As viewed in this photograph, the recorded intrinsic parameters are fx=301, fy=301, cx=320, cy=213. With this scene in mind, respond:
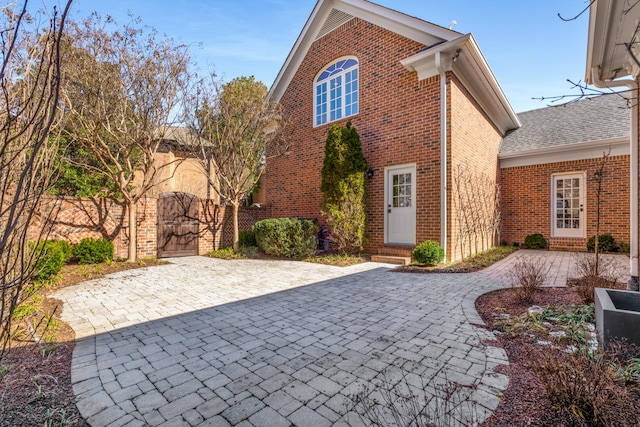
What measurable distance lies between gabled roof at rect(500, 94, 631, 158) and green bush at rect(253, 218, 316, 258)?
7.97 m

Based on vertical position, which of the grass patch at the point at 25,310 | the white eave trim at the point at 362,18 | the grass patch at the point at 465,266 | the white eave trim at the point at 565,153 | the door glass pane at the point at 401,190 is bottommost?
the grass patch at the point at 465,266

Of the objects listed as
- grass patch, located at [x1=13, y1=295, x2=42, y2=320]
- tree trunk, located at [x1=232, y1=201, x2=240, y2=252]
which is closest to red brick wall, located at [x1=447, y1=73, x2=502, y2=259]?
tree trunk, located at [x1=232, y1=201, x2=240, y2=252]

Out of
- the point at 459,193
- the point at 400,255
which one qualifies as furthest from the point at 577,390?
the point at 459,193

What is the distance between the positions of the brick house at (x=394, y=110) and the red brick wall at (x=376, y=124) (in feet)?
0.09

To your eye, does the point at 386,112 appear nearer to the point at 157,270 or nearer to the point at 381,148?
the point at 381,148

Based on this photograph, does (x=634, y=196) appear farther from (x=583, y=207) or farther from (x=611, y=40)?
(x=583, y=207)

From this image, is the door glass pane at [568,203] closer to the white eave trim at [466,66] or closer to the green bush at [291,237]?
the white eave trim at [466,66]

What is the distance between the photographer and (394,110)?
816cm

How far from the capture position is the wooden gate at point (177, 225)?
909 centimetres

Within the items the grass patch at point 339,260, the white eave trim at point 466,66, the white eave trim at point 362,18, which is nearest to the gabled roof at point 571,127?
the white eave trim at point 466,66

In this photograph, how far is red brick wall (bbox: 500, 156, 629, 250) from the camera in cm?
904

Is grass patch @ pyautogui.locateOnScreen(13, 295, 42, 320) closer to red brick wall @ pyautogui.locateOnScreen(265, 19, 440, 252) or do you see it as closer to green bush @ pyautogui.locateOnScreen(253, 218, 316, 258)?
green bush @ pyautogui.locateOnScreen(253, 218, 316, 258)

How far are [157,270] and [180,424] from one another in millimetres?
5875

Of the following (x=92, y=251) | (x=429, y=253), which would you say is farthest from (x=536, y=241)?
(x=92, y=251)
